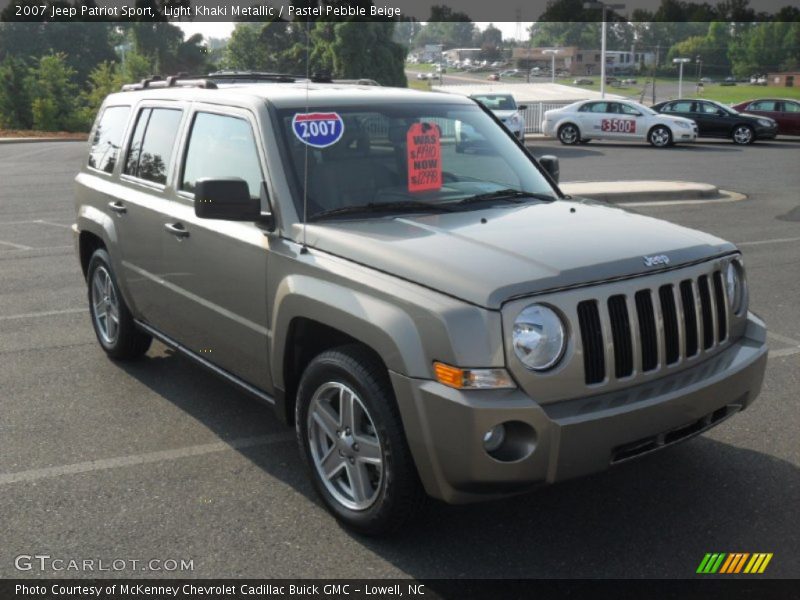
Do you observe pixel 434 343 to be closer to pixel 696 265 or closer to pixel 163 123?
pixel 696 265

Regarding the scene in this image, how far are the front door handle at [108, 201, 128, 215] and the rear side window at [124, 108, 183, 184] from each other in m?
0.21

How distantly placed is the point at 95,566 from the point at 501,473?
1.71 m

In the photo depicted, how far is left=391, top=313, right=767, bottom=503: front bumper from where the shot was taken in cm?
343

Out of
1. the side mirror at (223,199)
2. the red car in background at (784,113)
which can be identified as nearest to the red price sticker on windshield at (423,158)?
the side mirror at (223,199)

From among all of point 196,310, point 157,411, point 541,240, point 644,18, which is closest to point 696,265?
point 541,240

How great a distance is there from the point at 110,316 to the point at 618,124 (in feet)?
84.2

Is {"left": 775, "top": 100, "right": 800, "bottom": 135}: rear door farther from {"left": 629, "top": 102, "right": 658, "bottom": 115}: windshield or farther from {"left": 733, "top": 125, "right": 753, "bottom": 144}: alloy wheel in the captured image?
{"left": 629, "top": 102, "right": 658, "bottom": 115}: windshield

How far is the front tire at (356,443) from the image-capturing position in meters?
3.73

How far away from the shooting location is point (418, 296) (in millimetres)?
3637

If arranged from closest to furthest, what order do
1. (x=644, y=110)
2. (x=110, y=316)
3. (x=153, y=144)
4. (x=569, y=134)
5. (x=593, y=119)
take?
(x=153, y=144) < (x=110, y=316) < (x=644, y=110) < (x=593, y=119) < (x=569, y=134)

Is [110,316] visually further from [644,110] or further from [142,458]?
[644,110]

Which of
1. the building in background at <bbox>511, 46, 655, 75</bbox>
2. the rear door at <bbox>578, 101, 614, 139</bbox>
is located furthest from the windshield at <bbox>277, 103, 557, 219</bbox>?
the building in background at <bbox>511, 46, 655, 75</bbox>

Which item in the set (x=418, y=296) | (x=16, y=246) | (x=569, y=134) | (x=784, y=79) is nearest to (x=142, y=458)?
(x=418, y=296)

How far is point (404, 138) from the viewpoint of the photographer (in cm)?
490
